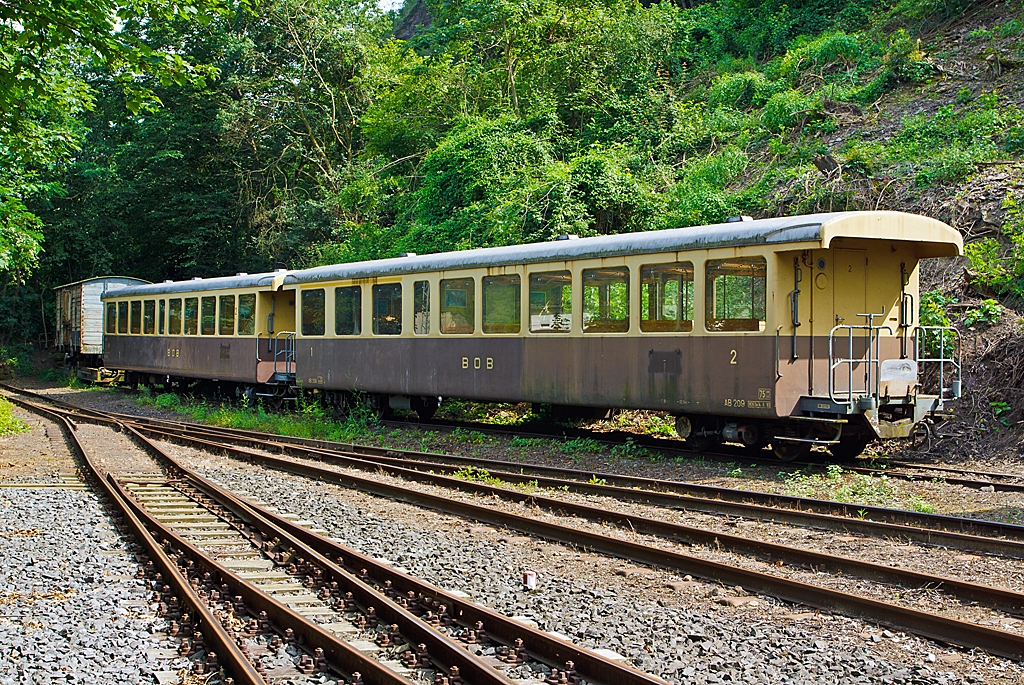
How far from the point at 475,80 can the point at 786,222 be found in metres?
18.8

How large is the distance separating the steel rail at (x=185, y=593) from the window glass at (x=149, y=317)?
16159 mm

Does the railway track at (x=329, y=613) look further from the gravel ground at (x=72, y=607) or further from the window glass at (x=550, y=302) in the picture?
the window glass at (x=550, y=302)

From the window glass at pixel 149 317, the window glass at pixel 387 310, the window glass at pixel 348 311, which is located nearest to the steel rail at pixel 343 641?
the window glass at pixel 387 310

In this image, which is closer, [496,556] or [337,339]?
[496,556]

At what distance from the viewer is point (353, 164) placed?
37344mm

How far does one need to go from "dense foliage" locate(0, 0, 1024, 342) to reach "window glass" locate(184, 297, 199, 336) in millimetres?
3969

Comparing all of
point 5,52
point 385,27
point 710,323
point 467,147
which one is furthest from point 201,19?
point 385,27

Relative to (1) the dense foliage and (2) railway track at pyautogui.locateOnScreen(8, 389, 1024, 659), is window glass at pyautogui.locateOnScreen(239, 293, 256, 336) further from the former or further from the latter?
(2) railway track at pyautogui.locateOnScreen(8, 389, 1024, 659)

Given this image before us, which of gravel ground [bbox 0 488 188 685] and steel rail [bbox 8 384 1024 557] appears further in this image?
steel rail [bbox 8 384 1024 557]

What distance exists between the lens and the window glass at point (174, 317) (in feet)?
84.8

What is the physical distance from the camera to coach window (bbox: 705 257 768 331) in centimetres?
1180

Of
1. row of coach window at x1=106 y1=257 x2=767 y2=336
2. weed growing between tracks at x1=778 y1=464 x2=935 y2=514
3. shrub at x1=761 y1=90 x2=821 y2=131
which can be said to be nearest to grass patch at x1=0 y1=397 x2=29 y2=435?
row of coach window at x1=106 y1=257 x2=767 y2=336

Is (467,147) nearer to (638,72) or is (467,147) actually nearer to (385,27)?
(638,72)

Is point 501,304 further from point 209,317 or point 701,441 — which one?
point 209,317
